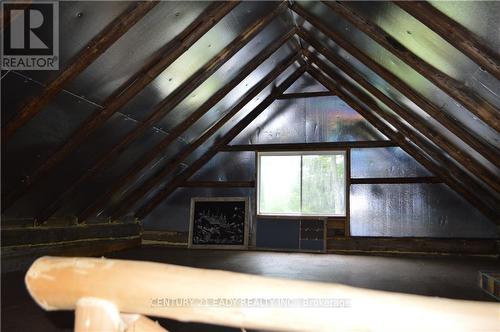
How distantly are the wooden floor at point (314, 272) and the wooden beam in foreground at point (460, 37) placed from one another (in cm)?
237

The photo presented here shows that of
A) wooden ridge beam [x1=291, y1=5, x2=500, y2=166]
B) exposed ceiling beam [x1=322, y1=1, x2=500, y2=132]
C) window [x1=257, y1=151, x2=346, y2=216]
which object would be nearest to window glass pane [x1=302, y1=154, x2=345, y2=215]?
window [x1=257, y1=151, x2=346, y2=216]

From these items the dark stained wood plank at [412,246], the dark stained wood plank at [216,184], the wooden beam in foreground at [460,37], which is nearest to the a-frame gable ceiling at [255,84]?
the wooden beam in foreground at [460,37]

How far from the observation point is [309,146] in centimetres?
792

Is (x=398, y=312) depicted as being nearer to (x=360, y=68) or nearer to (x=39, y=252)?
(x=360, y=68)

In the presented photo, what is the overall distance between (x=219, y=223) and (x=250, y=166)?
4.66 ft

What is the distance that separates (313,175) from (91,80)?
17.0ft

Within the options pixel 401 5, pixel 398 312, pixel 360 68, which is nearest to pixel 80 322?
pixel 398 312

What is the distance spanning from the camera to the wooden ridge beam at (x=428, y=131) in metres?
5.32

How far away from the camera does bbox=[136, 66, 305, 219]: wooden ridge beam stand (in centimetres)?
799

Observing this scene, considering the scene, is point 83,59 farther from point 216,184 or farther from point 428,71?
point 216,184
